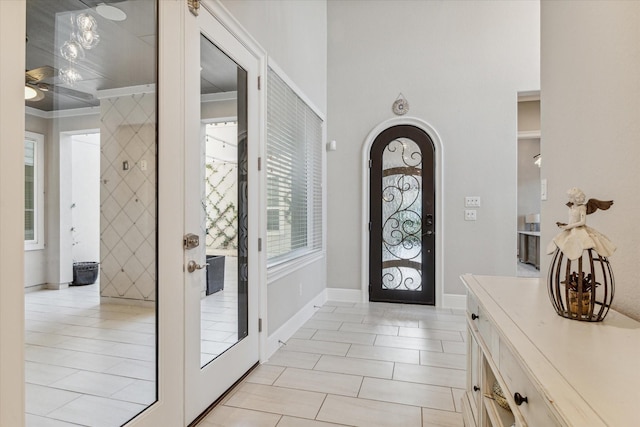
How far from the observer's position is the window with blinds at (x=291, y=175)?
9.83ft

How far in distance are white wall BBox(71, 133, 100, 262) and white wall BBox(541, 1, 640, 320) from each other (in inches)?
79.4

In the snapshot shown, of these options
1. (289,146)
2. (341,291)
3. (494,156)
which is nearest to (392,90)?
(494,156)

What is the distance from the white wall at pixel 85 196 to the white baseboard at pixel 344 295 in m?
3.52

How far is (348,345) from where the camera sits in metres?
3.09

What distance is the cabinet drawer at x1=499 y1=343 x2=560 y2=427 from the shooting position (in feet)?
2.55

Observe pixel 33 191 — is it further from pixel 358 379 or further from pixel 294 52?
pixel 294 52

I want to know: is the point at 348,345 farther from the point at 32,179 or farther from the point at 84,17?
the point at 84,17

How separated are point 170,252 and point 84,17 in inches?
40.1

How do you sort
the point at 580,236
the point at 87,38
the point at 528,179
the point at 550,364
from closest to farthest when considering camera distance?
the point at 550,364 < the point at 580,236 < the point at 87,38 < the point at 528,179

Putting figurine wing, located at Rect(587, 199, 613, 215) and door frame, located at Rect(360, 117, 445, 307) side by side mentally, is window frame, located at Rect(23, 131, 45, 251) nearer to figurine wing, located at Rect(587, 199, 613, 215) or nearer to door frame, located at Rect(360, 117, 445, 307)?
figurine wing, located at Rect(587, 199, 613, 215)

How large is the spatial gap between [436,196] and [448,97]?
122cm

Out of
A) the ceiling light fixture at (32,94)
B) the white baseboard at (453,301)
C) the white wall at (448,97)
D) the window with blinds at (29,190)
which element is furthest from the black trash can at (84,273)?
the white baseboard at (453,301)

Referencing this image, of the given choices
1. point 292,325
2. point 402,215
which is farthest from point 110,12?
point 402,215

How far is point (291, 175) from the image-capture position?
11.4ft
